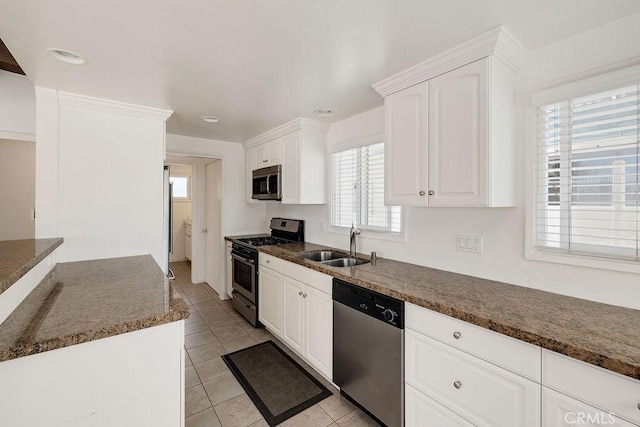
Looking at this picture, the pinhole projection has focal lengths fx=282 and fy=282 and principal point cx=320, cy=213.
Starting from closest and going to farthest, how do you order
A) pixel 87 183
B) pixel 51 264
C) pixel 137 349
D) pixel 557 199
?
pixel 137 349
pixel 557 199
pixel 51 264
pixel 87 183

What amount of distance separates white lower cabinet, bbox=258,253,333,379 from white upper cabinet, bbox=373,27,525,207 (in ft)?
3.17

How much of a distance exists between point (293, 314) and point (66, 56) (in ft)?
7.91

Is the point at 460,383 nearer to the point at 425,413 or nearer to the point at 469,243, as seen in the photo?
the point at 425,413

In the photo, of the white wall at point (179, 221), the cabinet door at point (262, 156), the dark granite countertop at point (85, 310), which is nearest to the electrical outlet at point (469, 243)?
the dark granite countertop at point (85, 310)

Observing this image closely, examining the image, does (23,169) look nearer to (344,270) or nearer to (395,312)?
(344,270)

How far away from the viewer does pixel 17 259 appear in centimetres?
130

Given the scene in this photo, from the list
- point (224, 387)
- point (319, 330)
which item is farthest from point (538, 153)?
point (224, 387)

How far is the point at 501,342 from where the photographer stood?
3.88 ft

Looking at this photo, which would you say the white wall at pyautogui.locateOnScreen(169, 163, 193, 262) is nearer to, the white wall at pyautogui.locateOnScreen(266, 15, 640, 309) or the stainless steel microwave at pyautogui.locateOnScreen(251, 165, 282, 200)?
the stainless steel microwave at pyautogui.locateOnScreen(251, 165, 282, 200)

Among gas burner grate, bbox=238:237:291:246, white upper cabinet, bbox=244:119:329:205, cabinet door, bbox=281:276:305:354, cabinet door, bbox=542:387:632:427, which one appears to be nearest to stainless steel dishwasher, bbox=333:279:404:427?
cabinet door, bbox=281:276:305:354

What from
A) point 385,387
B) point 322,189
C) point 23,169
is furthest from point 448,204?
point 23,169

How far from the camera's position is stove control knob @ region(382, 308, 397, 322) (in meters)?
1.60

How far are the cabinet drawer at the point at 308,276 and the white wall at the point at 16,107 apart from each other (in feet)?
9.05

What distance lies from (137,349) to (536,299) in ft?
6.19
